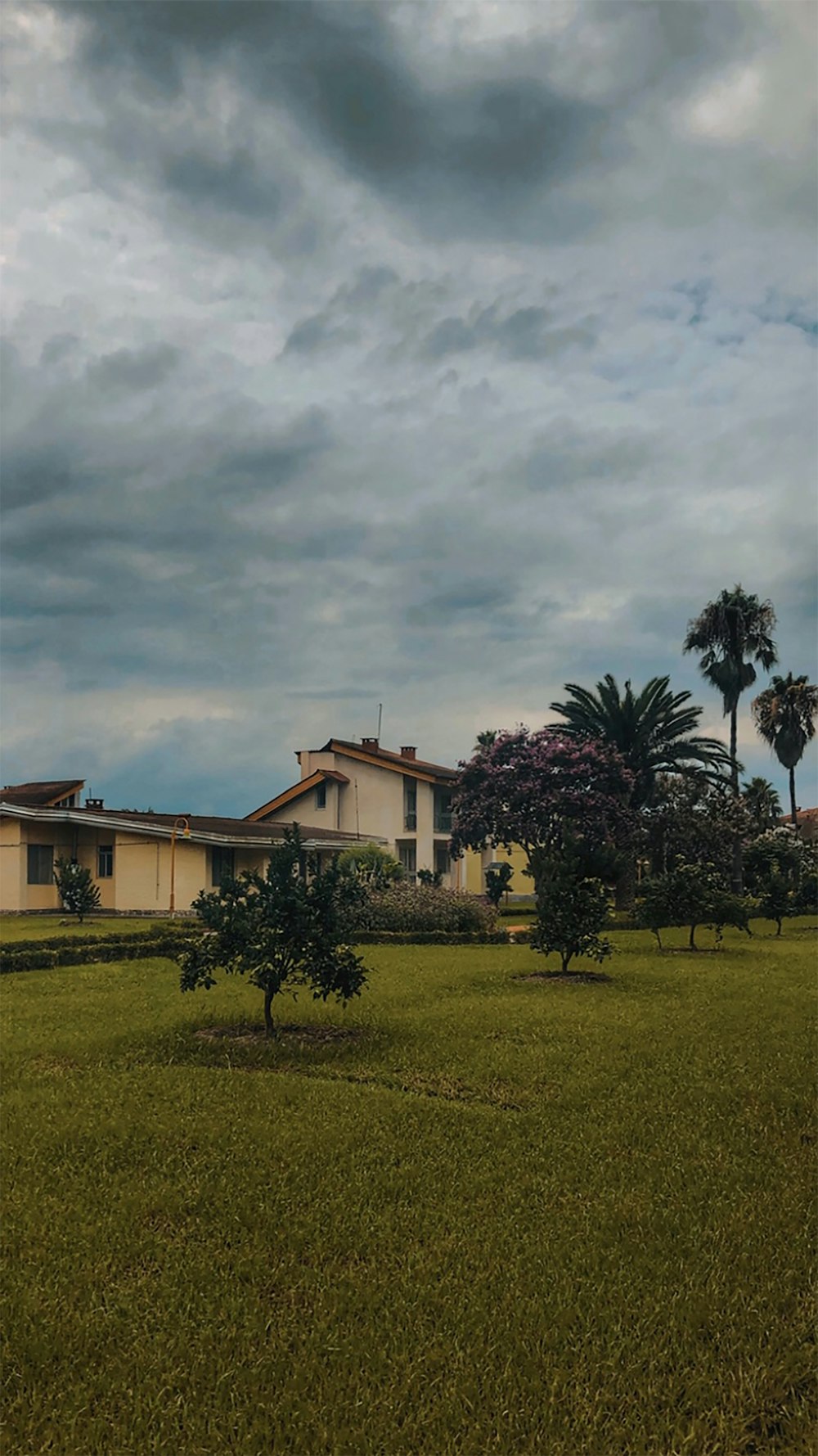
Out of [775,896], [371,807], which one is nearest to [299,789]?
[371,807]

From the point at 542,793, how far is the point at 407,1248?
31355mm

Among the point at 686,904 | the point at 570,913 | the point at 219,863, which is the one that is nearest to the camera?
the point at 570,913

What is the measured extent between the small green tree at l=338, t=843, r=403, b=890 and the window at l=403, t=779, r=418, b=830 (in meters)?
3.73

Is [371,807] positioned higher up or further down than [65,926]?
higher up

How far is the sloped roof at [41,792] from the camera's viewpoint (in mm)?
35469

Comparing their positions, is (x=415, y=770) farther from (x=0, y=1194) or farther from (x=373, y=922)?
(x=0, y=1194)

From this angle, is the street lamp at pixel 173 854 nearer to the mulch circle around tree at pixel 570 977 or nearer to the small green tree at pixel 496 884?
the small green tree at pixel 496 884

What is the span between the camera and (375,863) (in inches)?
1340

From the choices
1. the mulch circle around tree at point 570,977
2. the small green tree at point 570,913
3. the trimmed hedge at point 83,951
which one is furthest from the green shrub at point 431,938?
the small green tree at point 570,913

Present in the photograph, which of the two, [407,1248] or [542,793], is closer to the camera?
[407,1248]

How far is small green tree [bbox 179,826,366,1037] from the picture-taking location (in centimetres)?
979

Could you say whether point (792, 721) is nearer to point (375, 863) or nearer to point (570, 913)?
point (375, 863)

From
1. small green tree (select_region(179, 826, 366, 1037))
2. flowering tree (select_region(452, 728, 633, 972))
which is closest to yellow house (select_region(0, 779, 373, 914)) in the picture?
flowering tree (select_region(452, 728, 633, 972))

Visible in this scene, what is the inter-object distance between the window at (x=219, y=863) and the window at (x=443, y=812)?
13.6 m
